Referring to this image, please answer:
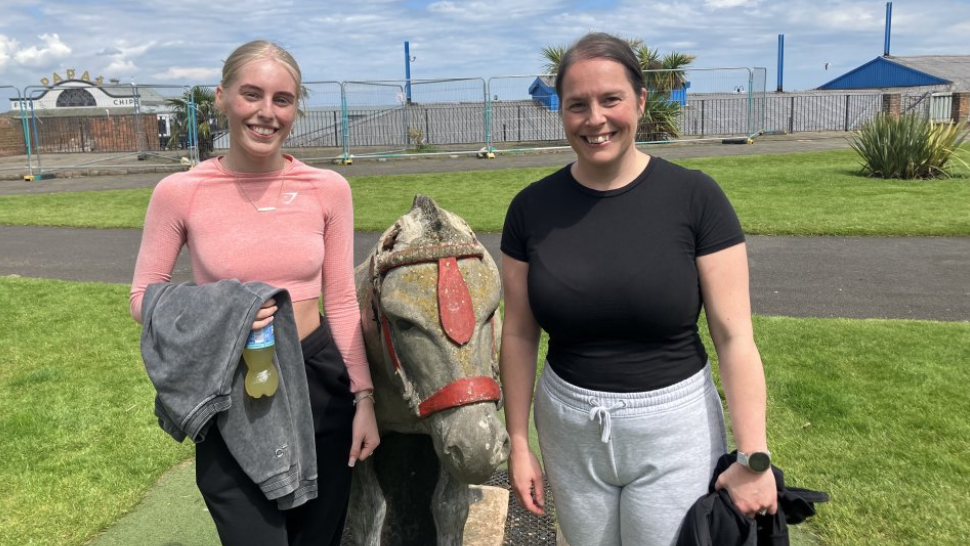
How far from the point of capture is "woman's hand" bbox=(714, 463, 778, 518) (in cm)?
188

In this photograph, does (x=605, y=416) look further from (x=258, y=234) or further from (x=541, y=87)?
(x=541, y=87)

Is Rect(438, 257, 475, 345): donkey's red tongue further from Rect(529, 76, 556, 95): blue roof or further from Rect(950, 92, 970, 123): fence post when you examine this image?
Rect(950, 92, 970, 123): fence post

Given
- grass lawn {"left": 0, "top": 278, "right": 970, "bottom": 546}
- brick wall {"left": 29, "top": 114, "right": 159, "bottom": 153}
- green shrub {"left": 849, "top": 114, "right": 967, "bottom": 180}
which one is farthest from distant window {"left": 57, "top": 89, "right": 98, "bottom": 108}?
green shrub {"left": 849, "top": 114, "right": 967, "bottom": 180}

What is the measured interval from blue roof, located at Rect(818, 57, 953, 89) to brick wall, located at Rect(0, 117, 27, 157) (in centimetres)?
4036

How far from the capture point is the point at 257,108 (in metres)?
1.95

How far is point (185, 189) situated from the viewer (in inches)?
78.2

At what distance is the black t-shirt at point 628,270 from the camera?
1864 mm

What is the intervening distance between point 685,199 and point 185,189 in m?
1.33

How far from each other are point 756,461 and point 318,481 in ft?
4.01

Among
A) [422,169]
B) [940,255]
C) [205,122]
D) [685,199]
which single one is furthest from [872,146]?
[205,122]

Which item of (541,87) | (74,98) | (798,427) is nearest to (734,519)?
(798,427)

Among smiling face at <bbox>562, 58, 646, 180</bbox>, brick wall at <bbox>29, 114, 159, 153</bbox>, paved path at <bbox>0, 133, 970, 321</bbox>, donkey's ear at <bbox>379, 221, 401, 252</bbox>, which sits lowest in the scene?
paved path at <bbox>0, 133, 970, 321</bbox>

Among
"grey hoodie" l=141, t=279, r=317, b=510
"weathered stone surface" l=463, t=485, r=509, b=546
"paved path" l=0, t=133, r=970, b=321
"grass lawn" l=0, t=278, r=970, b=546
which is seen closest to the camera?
"grey hoodie" l=141, t=279, r=317, b=510

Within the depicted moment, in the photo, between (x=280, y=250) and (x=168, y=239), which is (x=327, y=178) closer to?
(x=280, y=250)
